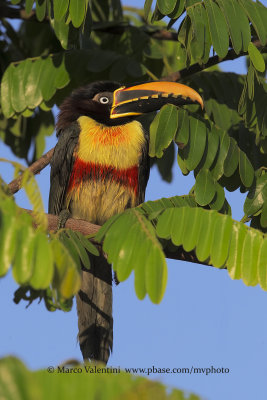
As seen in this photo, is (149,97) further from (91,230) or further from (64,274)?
(64,274)

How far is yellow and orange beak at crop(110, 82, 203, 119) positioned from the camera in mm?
6785

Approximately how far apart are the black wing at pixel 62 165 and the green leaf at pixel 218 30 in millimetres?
1996

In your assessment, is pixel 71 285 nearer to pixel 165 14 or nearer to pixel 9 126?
pixel 165 14

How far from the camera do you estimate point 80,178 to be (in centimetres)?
724

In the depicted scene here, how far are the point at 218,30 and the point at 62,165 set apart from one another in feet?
7.24

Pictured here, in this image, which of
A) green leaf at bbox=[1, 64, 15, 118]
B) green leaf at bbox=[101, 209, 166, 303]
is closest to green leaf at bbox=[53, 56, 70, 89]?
green leaf at bbox=[1, 64, 15, 118]

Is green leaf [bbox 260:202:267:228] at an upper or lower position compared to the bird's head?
lower

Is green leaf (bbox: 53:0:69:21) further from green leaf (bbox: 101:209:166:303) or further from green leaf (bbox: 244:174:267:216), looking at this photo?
green leaf (bbox: 101:209:166:303)

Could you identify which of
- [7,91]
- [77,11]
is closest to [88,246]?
[77,11]

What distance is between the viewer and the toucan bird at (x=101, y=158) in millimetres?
6941

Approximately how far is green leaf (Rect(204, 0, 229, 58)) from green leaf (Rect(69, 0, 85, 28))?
104cm

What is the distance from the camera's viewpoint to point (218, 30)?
596 centimetres

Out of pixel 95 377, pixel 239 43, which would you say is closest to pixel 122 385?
pixel 95 377

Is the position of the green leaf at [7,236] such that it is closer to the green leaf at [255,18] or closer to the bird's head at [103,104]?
the green leaf at [255,18]
